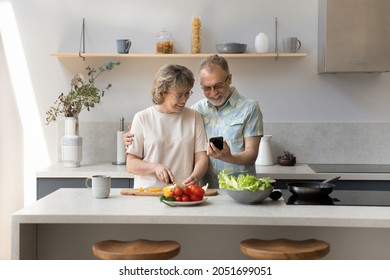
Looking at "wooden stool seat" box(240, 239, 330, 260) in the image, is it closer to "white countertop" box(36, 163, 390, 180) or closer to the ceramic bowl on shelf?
"white countertop" box(36, 163, 390, 180)

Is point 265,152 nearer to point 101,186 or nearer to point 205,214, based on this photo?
point 101,186

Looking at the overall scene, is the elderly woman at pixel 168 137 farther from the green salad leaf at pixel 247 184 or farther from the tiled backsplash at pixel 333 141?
the tiled backsplash at pixel 333 141

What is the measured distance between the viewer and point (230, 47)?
498 cm

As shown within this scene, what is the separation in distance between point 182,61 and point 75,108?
38.2 inches

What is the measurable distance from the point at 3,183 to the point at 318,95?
2.72 m

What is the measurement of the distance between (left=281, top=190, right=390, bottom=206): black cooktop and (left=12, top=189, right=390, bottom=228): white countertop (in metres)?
0.09

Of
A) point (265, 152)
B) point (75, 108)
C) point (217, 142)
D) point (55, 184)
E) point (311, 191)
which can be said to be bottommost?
point (55, 184)

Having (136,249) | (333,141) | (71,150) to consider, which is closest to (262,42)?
(333,141)

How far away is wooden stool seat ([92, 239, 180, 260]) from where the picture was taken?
2740 mm

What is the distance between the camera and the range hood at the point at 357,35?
473 cm

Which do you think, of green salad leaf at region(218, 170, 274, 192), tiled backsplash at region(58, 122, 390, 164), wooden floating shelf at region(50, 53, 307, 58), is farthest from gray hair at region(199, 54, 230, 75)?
tiled backsplash at region(58, 122, 390, 164)
